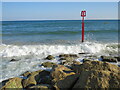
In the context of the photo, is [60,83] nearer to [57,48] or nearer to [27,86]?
[27,86]

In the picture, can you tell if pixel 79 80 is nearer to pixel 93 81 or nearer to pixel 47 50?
pixel 93 81

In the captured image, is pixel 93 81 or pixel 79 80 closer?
pixel 93 81

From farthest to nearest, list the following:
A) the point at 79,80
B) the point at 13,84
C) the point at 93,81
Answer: the point at 13,84 < the point at 79,80 < the point at 93,81

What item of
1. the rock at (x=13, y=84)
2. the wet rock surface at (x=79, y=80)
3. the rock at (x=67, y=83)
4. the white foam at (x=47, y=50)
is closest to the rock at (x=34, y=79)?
the wet rock surface at (x=79, y=80)

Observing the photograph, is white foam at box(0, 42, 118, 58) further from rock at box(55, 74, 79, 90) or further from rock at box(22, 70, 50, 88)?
rock at box(55, 74, 79, 90)

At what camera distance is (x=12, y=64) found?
20.5 ft

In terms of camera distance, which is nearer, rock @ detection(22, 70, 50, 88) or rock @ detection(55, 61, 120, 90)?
rock @ detection(55, 61, 120, 90)

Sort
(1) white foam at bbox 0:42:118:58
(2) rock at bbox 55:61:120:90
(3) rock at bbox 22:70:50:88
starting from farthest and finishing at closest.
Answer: (1) white foam at bbox 0:42:118:58 → (3) rock at bbox 22:70:50:88 → (2) rock at bbox 55:61:120:90

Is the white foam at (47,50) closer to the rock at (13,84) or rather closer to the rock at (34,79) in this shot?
the rock at (34,79)

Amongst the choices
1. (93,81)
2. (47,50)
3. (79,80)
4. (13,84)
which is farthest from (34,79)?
(47,50)

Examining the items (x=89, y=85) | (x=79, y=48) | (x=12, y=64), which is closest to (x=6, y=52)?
(x=12, y=64)

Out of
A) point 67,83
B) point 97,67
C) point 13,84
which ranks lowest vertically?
point 13,84

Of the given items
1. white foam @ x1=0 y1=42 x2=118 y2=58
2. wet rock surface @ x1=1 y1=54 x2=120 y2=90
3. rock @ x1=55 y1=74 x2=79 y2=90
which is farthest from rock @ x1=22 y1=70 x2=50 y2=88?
white foam @ x1=0 y1=42 x2=118 y2=58

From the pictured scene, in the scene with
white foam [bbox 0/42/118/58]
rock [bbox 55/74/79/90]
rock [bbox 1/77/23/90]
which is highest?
white foam [bbox 0/42/118/58]
